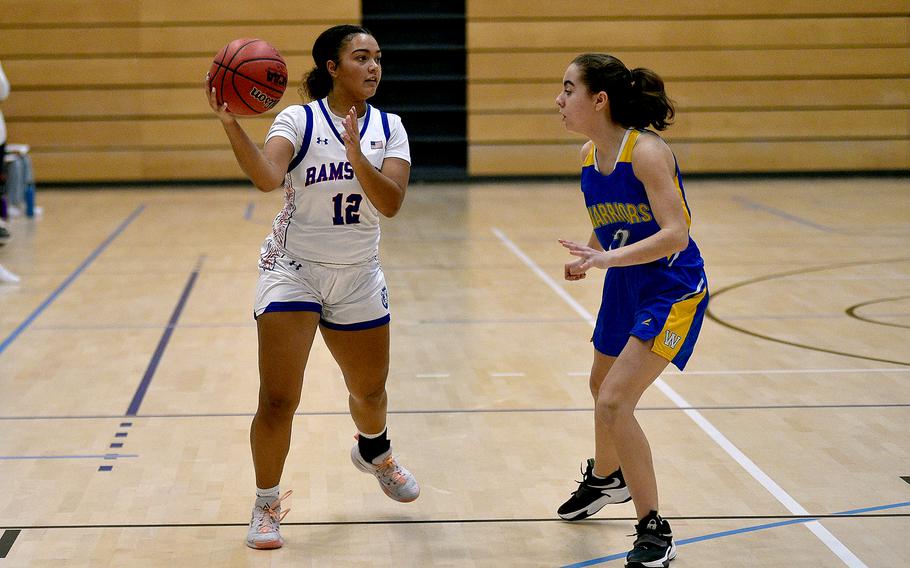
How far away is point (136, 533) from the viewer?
10.7 feet

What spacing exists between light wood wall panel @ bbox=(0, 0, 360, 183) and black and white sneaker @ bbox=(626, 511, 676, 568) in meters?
10.9

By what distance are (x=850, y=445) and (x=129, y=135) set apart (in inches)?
447

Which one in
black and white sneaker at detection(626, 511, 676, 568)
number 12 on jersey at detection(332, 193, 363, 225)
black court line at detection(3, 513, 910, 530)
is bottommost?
black court line at detection(3, 513, 910, 530)

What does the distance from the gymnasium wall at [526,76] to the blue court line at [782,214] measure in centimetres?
227

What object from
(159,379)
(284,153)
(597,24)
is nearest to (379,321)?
(284,153)

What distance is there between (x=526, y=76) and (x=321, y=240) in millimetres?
11094

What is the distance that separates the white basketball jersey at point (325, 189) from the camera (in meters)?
3.12

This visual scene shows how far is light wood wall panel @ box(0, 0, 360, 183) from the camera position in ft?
44.0

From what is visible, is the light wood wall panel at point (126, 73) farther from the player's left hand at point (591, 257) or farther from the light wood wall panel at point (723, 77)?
the player's left hand at point (591, 257)

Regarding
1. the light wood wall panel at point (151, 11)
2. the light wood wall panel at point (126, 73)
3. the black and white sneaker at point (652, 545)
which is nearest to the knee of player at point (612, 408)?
the black and white sneaker at point (652, 545)

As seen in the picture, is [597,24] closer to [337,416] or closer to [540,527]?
[337,416]

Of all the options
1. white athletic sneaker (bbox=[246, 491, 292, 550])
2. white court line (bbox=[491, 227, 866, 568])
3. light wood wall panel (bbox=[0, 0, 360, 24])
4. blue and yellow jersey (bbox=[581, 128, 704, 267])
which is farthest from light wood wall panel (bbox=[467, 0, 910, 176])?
white athletic sneaker (bbox=[246, 491, 292, 550])

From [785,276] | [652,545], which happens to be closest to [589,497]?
[652,545]

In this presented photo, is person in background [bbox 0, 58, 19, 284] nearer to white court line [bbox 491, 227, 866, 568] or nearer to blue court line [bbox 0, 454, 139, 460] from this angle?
blue court line [bbox 0, 454, 139, 460]
